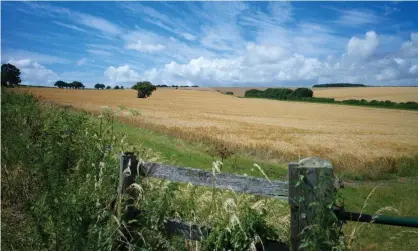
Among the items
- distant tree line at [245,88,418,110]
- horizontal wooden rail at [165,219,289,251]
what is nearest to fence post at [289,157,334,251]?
horizontal wooden rail at [165,219,289,251]

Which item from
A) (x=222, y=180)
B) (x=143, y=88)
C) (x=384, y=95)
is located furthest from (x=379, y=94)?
(x=222, y=180)

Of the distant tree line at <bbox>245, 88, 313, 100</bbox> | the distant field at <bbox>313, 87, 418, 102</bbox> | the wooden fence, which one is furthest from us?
the distant tree line at <bbox>245, 88, 313, 100</bbox>

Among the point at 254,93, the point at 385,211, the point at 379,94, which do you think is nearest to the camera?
the point at 385,211

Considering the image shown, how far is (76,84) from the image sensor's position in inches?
4210

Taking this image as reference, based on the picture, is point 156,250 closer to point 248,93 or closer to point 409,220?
point 409,220

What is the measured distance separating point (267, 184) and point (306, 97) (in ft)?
345

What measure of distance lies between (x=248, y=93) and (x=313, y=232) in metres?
125

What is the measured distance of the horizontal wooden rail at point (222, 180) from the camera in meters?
3.58

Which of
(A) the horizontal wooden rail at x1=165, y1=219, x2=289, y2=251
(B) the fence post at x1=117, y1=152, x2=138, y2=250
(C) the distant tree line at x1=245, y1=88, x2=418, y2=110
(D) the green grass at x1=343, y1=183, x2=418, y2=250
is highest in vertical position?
(C) the distant tree line at x1=245, y1=88, x2=418, y2=110

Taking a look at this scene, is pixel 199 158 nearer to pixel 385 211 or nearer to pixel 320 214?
pixel 385 211

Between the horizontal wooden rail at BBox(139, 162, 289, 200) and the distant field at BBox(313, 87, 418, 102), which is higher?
the distant field at BBox(313, 87, 418, 102)

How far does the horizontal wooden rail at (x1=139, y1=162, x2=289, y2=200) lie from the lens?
3.58 metres

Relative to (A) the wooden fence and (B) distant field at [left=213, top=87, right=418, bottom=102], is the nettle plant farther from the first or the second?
(B) distant field at [left=213, top=87, right=418, bottom=102]

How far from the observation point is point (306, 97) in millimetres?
104125
